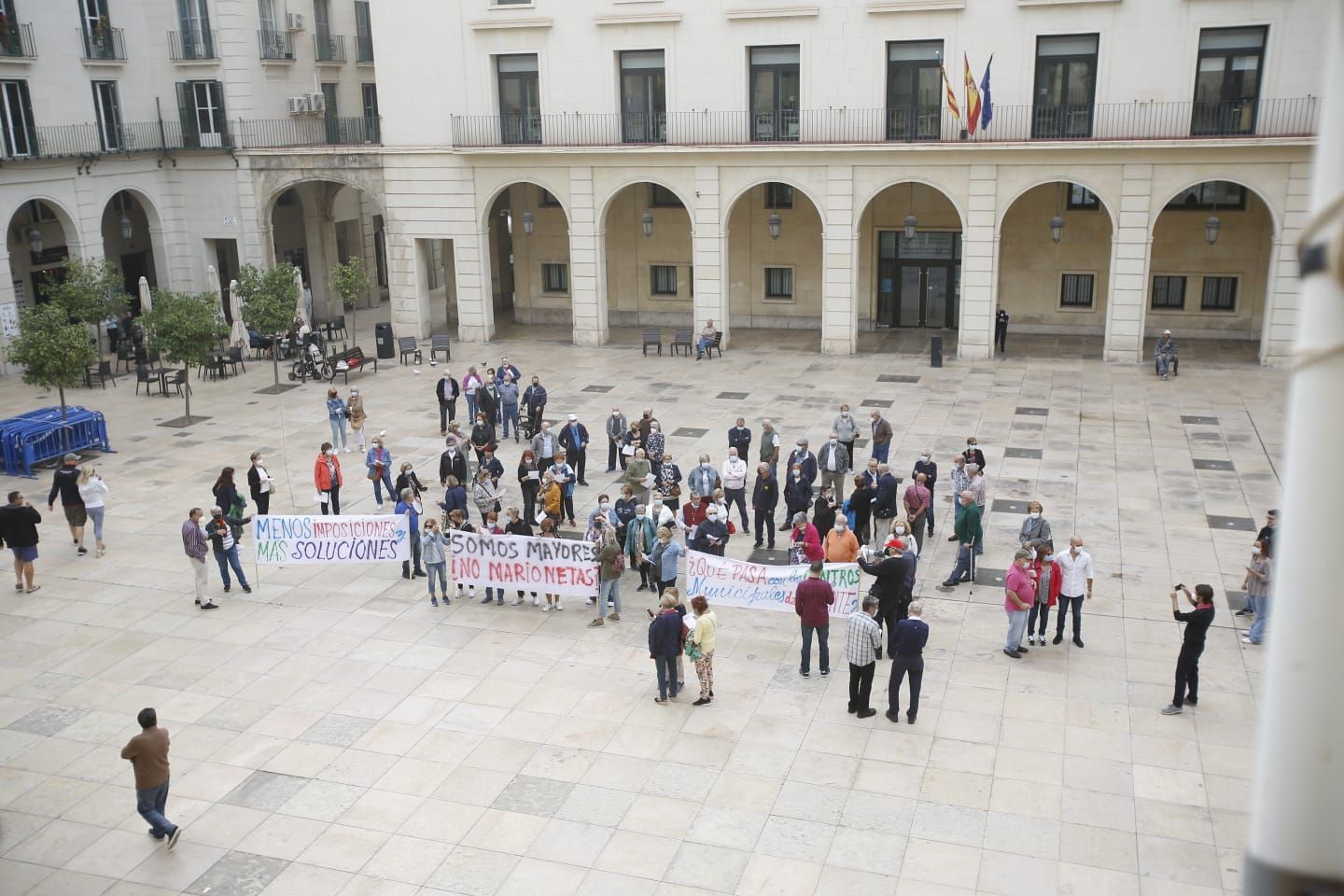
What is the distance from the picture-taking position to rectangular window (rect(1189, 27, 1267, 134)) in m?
30.7

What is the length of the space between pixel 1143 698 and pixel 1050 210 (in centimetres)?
2497

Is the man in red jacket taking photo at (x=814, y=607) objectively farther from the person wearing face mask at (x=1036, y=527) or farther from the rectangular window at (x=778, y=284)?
the rectangular window at (x=778, y=284)

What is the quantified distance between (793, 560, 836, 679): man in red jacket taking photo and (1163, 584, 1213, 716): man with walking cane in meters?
4.09

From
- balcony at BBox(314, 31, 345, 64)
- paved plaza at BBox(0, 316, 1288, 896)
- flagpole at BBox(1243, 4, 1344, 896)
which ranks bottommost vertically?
paved plaza at BBox(0, 316, 1288, 896)

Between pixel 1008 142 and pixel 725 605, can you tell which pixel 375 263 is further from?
pixel 725 605

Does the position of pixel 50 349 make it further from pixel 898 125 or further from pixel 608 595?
pixel 898 125

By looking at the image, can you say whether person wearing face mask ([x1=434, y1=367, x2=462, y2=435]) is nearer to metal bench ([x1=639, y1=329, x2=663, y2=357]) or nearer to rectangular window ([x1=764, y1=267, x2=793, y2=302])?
metal bench ([x1=639, y1=329, x2=663, y2=357])

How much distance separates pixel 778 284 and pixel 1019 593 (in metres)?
25.9

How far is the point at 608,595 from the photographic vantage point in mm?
17719

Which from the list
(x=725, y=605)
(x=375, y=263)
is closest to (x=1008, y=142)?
(x=725, y=605)

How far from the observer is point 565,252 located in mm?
42219

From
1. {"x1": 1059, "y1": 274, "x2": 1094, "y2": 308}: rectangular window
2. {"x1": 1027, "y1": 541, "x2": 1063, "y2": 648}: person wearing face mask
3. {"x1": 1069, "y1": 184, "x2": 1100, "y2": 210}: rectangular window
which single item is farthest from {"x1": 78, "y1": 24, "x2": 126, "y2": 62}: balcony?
{"x1": 1027, "y1": 541, "x2": 1063, "y2": 648}: person wearing face mask

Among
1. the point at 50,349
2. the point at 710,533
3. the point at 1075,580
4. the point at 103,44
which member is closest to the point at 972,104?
the point at 710,533

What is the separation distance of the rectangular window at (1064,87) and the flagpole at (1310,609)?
3213cm
